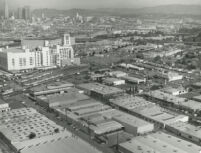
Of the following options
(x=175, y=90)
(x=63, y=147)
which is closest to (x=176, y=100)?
(x=175, y=90)

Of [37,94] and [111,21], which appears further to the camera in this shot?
[111,21]

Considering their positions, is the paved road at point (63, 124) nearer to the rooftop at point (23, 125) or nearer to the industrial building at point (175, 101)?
the rooftop at point (23, 125)

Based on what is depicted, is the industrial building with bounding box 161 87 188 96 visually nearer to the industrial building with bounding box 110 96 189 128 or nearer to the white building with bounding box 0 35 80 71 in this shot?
the industrial building with bounding box 110 96 189 128

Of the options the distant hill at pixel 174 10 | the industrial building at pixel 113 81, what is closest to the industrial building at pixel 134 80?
the industrial building at pixel 113 81

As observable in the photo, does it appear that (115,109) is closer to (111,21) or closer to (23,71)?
(23,71)

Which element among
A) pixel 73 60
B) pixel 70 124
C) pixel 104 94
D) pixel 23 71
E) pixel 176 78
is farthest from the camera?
pixel 73 60

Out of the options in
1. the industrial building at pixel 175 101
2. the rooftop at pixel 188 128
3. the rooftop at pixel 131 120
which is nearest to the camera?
the rooftop at pixel 188 128

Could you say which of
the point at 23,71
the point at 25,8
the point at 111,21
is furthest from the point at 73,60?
the point at 111,21

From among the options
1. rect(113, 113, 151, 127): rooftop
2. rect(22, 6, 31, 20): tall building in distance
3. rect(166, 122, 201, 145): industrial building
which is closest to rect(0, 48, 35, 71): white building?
rect(113, 113, 151, 127): rooftop

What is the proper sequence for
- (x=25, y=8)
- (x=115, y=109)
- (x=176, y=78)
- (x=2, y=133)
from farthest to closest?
(x=25, y=8) → (x=176, y=78) → (x=115, y=109) → (x=2, y=133)
